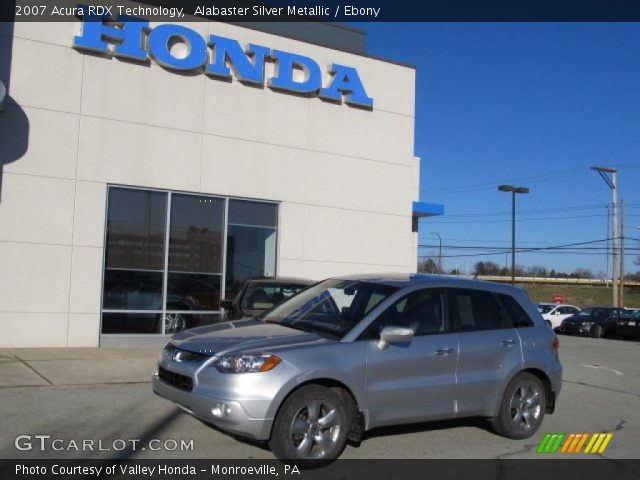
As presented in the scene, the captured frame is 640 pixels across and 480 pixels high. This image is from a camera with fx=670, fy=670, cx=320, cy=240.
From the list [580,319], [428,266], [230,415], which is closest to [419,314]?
[230,415]

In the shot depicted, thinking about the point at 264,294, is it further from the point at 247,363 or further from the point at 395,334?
the point at 247,363

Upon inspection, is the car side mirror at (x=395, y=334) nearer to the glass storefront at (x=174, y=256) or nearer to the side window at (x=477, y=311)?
the side window at (x=477, y=311)

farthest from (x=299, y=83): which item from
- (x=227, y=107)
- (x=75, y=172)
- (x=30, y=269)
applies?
(x=30, y=269)

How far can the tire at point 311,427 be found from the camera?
5.62 metres

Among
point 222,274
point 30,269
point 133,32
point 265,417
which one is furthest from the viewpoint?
point 222,274

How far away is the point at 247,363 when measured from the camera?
5.66 m

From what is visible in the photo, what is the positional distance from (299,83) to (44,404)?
986 centimetres

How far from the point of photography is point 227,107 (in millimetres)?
14703

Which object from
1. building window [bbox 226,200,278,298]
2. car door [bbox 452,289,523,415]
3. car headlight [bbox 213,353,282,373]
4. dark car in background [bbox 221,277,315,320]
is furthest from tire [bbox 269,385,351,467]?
building window [bbox 226,200,278,298]

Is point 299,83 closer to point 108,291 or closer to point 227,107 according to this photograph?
point 227,107

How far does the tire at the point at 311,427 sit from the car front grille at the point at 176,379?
849mm

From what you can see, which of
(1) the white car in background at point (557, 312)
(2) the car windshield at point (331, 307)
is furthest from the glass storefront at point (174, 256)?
(1) the white car in background at point (557, 312)

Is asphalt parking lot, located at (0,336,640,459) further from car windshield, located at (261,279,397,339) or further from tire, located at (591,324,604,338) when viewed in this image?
tire, located at (591,324,604,338)

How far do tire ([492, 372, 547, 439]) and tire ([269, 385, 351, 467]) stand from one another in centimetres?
210
